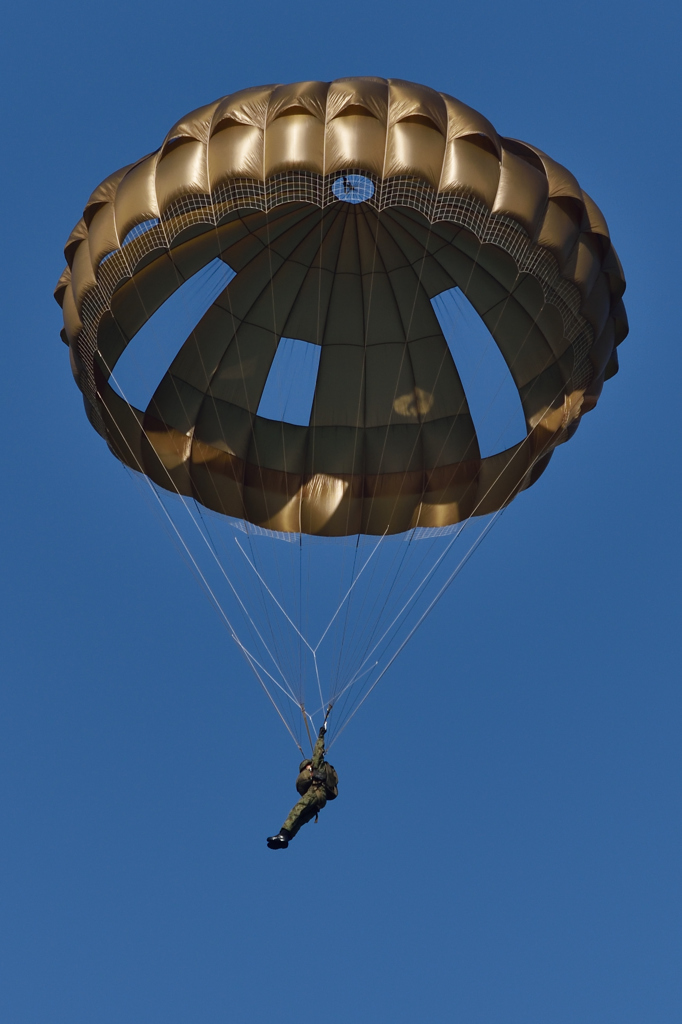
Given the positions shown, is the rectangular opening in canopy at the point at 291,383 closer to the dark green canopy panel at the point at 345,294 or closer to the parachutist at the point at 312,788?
the dark green canopy panel at the point at 345,294

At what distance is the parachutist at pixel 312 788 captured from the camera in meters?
18.7

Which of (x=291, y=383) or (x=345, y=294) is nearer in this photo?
(x=345, y=294)

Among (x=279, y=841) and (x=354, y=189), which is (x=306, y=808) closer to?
(x=279, y=841)

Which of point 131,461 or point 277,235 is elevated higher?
point 277,235

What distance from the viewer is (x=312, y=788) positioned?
19.1m

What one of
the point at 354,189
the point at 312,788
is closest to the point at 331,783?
the point at 312,788

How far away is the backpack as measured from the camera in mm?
19234

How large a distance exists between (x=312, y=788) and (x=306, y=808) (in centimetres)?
29

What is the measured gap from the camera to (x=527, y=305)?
20922 mm

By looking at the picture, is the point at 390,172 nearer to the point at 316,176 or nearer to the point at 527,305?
the point at 316,176

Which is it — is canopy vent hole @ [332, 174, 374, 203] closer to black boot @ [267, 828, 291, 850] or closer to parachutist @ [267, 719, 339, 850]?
parachutist @ [267, 719, 339, 850]

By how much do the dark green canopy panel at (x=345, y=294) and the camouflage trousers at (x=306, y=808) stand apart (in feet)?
14.7

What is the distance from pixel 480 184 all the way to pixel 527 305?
2.96 meters

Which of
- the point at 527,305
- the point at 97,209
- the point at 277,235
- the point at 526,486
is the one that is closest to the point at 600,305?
the point at 527,305
